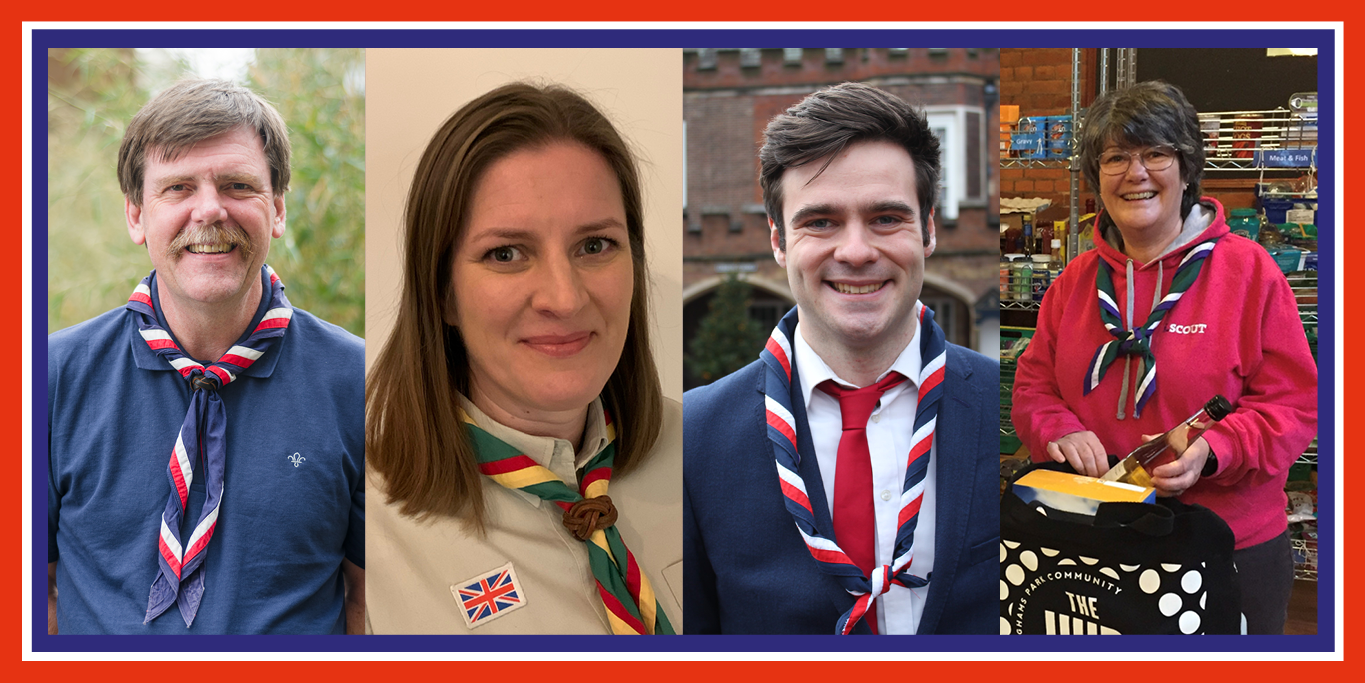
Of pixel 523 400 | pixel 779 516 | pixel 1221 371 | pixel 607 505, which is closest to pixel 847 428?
pixel 779 516

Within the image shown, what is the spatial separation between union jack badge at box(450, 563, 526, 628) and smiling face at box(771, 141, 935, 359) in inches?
52.5

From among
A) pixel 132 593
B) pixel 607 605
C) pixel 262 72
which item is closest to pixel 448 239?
pixel 262 72

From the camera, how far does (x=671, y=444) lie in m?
3.88

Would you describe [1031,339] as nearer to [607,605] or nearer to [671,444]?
[671,444]

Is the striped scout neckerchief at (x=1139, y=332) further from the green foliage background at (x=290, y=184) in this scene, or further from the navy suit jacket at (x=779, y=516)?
the green foliage background at (x=290, y=184)

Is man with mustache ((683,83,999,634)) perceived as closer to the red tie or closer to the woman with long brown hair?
the red tie

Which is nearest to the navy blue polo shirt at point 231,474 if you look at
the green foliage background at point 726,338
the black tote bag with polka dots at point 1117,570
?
the green foliage background at point 726,338

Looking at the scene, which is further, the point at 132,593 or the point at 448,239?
the point at 132,593

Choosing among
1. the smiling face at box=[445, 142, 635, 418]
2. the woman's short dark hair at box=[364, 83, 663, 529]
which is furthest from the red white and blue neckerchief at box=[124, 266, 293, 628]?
the smiling face at box=[445, 142, 635, 418]

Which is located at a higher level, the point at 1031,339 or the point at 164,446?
the point at 1031,339

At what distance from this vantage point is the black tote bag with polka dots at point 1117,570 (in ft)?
12.6

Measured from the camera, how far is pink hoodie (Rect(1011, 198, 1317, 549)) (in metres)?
3.81

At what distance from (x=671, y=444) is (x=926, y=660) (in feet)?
3.74

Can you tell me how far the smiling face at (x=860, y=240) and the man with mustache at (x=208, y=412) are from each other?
1537 mm
